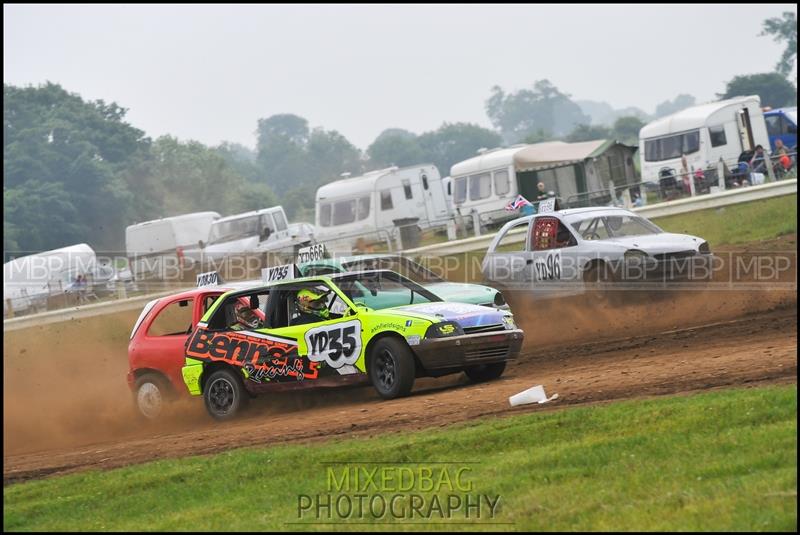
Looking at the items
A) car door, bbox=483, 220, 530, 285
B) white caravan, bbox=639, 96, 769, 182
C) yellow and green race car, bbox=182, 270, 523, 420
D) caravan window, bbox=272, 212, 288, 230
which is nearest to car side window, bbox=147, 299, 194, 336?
yellow and green race car, bbox=182, 270, 523, 420

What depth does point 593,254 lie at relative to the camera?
17594mm

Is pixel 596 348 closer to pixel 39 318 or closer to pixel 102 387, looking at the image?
pixel 102 387

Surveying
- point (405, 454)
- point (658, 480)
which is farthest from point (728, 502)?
point (405, 454)

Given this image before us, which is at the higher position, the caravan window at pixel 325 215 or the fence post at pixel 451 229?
the caravan window at pixel 325 215

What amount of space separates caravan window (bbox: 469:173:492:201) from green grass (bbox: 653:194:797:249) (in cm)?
1009

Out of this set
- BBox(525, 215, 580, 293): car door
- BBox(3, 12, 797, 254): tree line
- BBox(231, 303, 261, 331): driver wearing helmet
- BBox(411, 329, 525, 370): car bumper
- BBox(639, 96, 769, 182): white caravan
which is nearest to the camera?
BBox(411, 329, 525, 370): car bumper

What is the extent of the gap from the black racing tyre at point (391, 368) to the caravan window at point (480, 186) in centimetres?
2403

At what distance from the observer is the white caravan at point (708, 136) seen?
1367 inches

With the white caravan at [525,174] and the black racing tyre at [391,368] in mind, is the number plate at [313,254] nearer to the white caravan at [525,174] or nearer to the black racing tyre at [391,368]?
the black racing tyre at [391,368]

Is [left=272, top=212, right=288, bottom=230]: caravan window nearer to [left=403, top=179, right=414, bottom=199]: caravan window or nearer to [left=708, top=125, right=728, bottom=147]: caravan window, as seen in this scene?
[left=403, top=179, right=414, bottom=199]: caravan window

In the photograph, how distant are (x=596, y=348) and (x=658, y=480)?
7.77m

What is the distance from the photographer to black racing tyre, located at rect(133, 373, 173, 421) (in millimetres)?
14148

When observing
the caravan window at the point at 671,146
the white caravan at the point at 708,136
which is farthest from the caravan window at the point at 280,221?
the caravan window at the point at 671,146

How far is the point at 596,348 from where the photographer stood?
48.3 ft
